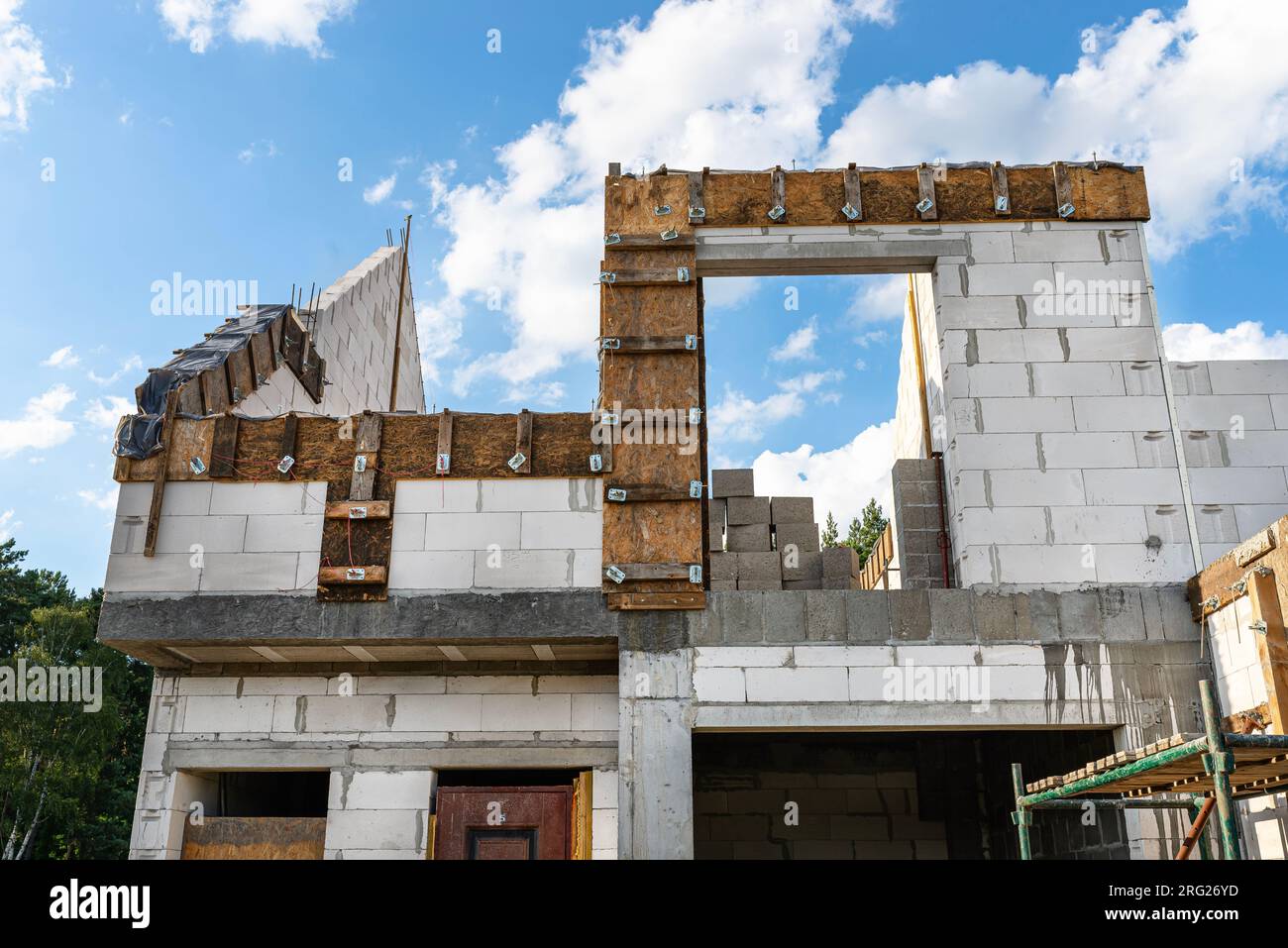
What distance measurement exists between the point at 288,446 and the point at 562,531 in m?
3.04

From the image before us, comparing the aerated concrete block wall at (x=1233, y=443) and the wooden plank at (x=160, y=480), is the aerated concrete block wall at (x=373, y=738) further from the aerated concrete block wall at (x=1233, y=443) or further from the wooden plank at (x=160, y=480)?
the aerated concrete block wall at (x=1233, y=443)

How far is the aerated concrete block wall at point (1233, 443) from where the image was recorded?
34.7 ft

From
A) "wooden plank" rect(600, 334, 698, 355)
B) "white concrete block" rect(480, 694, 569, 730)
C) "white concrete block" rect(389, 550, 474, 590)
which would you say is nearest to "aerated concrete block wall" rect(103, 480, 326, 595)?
"white concrete block" rect(389, 550, 474, 590)

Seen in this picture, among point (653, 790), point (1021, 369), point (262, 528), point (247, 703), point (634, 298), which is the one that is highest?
point (634, 298)

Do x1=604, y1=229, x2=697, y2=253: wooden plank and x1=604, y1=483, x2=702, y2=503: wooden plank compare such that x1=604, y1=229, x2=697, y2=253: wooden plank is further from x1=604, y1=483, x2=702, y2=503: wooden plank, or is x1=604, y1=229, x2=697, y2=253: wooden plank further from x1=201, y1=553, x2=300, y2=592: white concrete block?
x1=201, y1=553, x2=300, y2=592: white concrete block

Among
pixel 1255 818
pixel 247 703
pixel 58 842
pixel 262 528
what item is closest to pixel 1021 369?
pixel 1255 818

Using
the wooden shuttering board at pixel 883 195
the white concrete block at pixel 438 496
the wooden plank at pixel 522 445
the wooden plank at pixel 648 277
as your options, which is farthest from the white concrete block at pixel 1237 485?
the white concrete block at pixel 438 496

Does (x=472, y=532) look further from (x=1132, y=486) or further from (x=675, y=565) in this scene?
(x=1132, y=486)

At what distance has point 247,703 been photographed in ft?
36.4

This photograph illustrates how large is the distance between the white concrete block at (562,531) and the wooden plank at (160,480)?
373 centimetres

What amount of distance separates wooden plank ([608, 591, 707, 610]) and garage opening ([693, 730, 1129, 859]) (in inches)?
166

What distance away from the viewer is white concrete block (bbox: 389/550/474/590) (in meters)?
10.5

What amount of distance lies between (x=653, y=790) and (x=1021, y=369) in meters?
5.72
